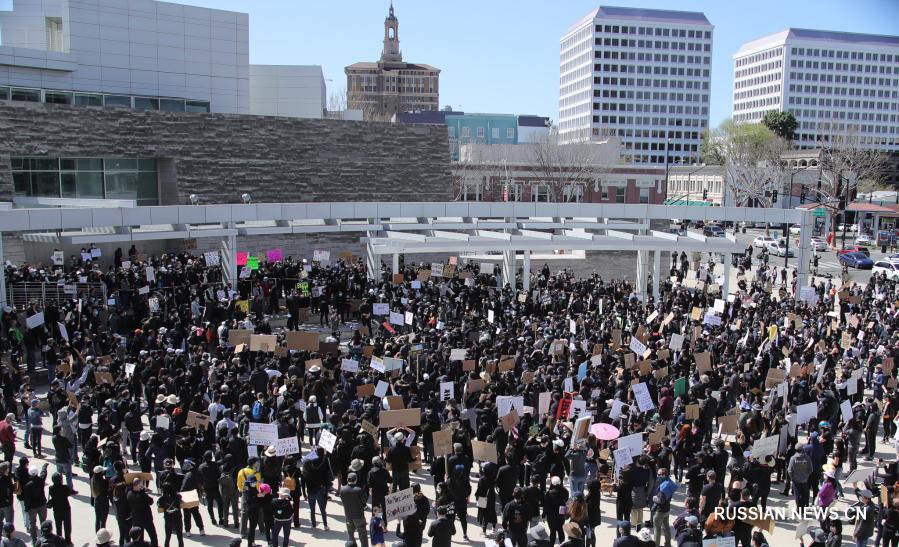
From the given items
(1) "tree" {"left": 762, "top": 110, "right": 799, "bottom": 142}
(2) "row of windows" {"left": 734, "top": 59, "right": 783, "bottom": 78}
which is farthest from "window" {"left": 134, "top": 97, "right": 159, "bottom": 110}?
(2) "row of windows" {"left": 734, "top": 59, "right": 783, "bottom": 78}

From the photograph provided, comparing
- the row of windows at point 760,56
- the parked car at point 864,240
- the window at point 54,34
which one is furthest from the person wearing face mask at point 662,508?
the row of windows at point 760,56

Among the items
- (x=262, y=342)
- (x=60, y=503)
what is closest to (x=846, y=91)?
(x=262, y=342)

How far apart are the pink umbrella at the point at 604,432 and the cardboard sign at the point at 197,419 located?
6268 millimetres

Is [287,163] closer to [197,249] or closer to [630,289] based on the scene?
[197,249]

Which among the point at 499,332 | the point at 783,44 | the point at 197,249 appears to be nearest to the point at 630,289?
the point at 499,332

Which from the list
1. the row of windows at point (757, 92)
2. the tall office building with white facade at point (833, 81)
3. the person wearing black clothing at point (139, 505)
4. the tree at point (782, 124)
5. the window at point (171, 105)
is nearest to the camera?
the person wearing black clothing at point (139, 505)

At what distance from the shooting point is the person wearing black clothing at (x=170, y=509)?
10.5 meters

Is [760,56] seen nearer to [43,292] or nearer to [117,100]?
[117,100]

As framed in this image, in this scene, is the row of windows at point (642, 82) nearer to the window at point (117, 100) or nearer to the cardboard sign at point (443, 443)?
the window at point (117, 100)

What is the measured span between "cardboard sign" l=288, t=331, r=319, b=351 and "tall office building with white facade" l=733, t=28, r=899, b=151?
389 ft

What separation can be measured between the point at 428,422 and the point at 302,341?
230 inches

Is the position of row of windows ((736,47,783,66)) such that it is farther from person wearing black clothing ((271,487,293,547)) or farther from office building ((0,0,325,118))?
person wearing black clothing ((271,487,293,547))

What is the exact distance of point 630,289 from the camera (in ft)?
96.2

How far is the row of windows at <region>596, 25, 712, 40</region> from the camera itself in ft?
397
